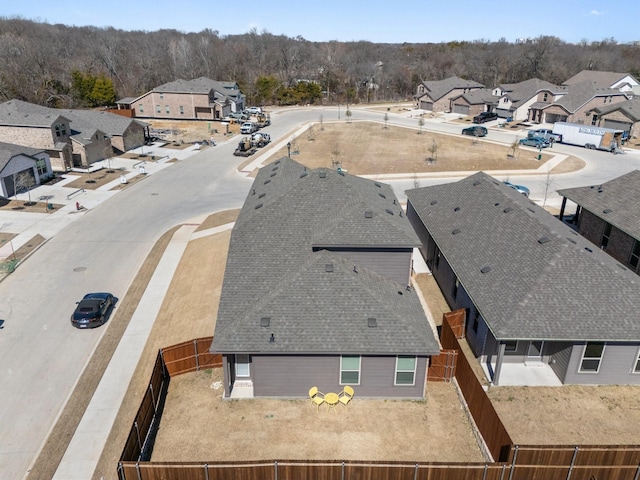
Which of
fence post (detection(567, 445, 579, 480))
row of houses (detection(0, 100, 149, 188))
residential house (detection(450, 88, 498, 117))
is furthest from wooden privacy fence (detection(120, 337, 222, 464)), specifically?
residential house (detection(450, 88, 498, 117))

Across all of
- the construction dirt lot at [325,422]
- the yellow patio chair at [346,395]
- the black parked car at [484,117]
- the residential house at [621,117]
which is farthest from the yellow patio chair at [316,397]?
the black parked car at [484,117]

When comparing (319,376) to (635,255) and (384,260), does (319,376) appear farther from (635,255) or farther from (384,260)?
(635,255)

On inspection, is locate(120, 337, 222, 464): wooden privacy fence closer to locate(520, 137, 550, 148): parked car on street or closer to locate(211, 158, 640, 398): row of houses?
locate(211, 158, 640, 398): row of houses

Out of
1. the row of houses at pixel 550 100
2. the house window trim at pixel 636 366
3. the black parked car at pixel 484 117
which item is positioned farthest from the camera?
the black parked car at pixel 484 117

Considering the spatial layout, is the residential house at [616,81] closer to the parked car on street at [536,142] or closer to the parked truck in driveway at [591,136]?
the parked truck in driveway at [591,136]

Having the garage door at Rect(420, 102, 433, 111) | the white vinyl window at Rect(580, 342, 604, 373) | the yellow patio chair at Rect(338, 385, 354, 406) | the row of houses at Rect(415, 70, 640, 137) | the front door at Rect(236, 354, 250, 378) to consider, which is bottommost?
the yellow patio chair at Rect(338, 385, 354, 406)

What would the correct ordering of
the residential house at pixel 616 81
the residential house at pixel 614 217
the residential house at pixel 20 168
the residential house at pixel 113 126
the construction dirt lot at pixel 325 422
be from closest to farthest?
1. the construction dirt lot at pixel 325 422
2. the residential house at pixel 614 217
3. the residential house at pixel 20 168
4. the residential house at pixel 113 126
5. the residential house at pixel 616 81

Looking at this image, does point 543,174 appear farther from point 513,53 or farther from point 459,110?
point 513,53
